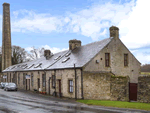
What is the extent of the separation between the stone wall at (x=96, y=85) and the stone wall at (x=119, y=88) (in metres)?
0.61

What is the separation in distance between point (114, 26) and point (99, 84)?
9.40 metres

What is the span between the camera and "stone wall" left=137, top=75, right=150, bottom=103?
64.7 feet

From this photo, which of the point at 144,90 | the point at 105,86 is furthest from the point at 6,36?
the point at 144,90

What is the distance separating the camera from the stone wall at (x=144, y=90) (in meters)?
19.7

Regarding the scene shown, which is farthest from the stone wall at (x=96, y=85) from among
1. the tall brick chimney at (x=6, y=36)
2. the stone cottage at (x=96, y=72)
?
the tall brick chimney at (x=6, y=36)

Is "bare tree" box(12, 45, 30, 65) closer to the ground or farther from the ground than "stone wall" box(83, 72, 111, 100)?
farther from the ground

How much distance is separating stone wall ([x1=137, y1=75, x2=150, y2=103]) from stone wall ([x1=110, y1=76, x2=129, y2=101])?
1.73m

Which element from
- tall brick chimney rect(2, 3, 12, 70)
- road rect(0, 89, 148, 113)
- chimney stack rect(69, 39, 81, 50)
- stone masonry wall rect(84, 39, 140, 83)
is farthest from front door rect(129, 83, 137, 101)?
tall brick chimney rect(2, 3, 12, 70)

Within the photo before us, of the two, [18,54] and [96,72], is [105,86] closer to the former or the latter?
[96,72]

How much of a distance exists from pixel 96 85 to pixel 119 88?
282 centimetres

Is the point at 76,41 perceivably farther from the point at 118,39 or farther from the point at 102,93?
the point at 102,93

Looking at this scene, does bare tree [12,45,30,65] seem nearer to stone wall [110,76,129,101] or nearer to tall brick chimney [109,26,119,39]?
tall brick chimney [109,26,119,39]

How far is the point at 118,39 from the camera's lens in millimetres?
28250

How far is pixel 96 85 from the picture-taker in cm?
2362
